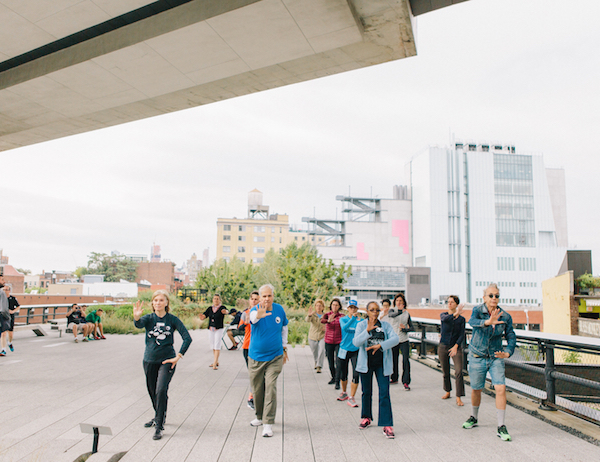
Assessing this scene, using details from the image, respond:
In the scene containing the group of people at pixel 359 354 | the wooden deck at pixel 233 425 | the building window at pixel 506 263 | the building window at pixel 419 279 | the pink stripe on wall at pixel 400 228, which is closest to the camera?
the wooden deck at pixel 233 425

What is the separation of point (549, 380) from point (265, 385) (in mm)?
4343

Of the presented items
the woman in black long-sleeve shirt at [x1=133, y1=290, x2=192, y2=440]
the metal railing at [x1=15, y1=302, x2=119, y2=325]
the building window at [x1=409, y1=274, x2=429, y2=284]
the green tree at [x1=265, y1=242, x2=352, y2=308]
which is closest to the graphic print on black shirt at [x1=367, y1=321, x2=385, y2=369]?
the woman in black long-sleeve shirt at [x1=133, y1=290, x2=192, y2=440]

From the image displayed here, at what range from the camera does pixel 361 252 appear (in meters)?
95.4

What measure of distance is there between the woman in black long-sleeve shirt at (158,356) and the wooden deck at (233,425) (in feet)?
1.29

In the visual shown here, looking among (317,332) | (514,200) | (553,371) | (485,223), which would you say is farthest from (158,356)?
(514,200)

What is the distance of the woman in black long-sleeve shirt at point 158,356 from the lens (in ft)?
18.4

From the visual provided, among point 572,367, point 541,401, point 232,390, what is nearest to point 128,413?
point 232,390

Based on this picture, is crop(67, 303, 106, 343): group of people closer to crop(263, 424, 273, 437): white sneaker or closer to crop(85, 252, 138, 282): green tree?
crop(263, 424, 273, 437): white sneaker

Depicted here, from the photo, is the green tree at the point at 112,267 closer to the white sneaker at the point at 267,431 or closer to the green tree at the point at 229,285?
the green tree at the point at 229,285

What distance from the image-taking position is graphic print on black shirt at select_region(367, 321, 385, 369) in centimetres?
599

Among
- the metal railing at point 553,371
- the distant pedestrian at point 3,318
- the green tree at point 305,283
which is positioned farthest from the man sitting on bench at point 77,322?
the metal railing at point 553,371

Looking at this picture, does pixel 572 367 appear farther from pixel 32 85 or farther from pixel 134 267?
pixel 134 267

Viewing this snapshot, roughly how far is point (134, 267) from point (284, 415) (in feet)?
381

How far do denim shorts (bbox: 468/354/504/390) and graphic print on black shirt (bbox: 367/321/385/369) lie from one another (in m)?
1.30
